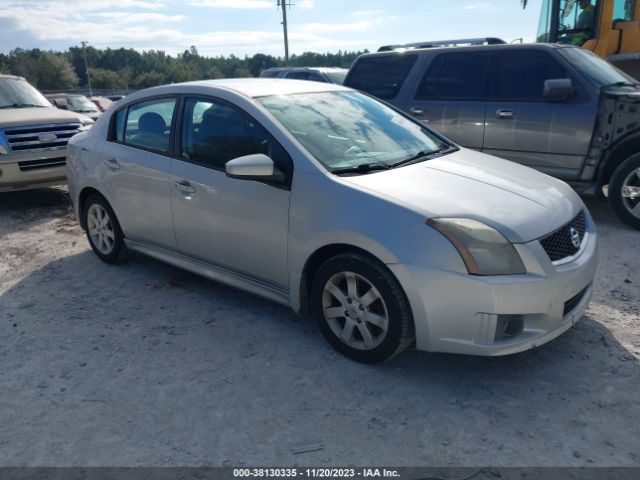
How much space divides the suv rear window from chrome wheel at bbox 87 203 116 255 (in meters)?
3.86

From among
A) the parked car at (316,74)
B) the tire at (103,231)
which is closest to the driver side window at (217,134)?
the tire at (103,231)

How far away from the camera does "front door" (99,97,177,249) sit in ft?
13.8

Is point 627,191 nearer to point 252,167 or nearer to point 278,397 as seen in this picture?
point 252,167

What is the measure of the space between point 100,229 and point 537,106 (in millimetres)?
4801

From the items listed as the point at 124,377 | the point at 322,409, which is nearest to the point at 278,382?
the point at 322,409

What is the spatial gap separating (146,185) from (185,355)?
1.53 meters

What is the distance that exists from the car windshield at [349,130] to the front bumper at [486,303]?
957 mm

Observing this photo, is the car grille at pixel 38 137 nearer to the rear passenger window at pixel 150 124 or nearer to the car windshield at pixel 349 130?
the rear passenger window at pixel 150 124

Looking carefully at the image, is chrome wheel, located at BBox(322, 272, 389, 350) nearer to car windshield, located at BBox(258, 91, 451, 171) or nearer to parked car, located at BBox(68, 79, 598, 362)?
parked car, located at BBox(68, 79, 598, 362)

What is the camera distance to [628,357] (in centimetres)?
326

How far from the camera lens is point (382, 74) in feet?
23.5

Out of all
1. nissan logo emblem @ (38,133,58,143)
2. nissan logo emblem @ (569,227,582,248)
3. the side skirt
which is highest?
nissan logo emblem @ (38,133,58,143)

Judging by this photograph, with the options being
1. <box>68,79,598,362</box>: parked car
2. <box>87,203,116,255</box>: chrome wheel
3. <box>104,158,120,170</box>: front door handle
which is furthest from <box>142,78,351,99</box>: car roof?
<box>87,203,116,255</box>: chrome wheel

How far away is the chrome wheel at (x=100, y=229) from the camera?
16.3 feet
